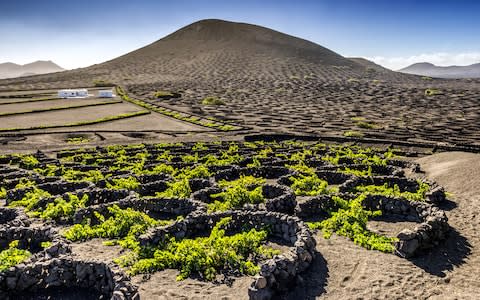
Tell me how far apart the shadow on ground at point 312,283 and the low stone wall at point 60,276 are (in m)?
4.48

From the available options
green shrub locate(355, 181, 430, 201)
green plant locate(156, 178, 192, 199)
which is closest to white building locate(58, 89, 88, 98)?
green plant locate(156, 178, 192, 199)

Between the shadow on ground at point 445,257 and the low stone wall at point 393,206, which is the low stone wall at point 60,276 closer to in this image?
the shadow on ground at point 445,257

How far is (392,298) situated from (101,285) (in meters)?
7.76

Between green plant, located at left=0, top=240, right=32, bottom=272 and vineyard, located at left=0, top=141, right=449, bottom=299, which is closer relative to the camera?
vineyard, located at left=0, top=141, right=449, bottom=299

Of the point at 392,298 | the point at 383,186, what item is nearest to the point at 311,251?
the point at 392,298

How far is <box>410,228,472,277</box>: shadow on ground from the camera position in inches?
497

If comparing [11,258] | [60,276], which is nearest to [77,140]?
[11,258]

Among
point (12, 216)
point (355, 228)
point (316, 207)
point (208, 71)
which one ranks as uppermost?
point (208, 71)

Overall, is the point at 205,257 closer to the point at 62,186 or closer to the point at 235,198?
the point at 235,198

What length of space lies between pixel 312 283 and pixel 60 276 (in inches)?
278

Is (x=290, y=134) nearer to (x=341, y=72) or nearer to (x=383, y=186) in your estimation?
(x=383, y=186)

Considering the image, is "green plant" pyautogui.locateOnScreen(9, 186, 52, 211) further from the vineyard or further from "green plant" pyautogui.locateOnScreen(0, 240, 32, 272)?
"green plant" pyautogui.locateOnScreen(0, 240, 32, 272)

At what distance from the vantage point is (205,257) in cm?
1314

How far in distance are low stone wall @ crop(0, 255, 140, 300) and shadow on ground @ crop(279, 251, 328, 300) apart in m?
4.48
